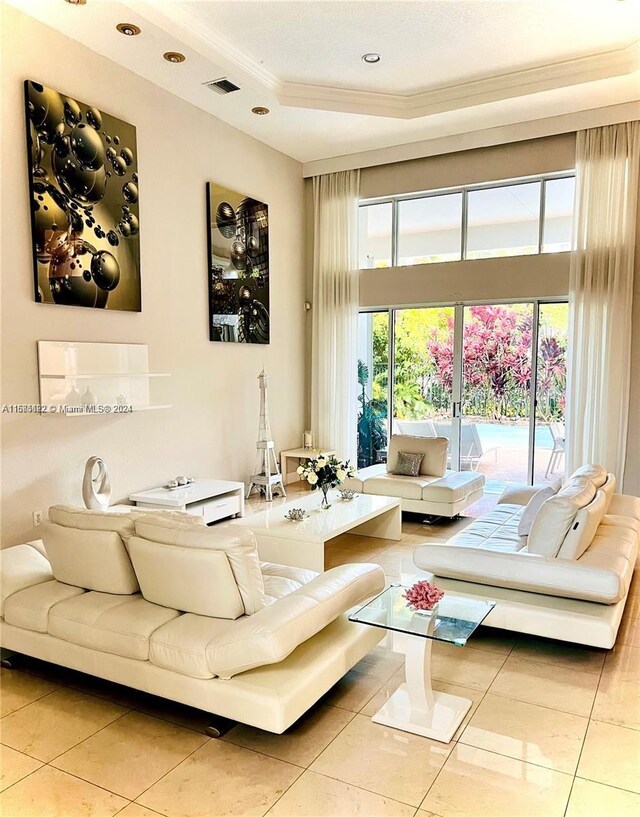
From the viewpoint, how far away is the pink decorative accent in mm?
2613

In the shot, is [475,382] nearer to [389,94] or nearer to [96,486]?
[389,94]

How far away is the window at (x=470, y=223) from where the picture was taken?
21.9 ft

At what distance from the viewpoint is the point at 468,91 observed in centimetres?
590

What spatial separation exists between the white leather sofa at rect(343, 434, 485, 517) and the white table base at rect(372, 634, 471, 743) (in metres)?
3.04

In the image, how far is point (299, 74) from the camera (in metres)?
5.68

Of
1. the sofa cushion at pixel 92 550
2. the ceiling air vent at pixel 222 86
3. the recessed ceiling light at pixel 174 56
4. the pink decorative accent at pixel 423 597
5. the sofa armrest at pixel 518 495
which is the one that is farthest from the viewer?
the ceiling air vent at pixel 222 86

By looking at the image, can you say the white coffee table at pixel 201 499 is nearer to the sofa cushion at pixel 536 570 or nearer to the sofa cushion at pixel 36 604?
the sofa cushion at pixel 36 604

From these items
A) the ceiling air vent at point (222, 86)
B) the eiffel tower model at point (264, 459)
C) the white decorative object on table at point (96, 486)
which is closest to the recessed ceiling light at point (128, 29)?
the ceiling air vent at point (222, 86)

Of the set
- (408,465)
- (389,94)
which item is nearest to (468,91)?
(389,94)

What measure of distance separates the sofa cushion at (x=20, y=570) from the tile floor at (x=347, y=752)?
17.0 inches

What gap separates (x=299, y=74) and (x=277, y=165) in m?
1.68

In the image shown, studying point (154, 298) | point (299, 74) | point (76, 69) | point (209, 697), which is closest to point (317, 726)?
point (209, 697)

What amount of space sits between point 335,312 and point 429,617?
5.56 m

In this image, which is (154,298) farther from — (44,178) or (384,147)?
(384,147)
